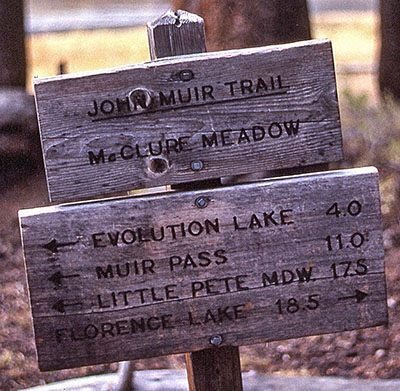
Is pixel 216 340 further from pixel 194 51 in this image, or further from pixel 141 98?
pixel 194 51

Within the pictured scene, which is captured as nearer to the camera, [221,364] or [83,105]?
[83,105]

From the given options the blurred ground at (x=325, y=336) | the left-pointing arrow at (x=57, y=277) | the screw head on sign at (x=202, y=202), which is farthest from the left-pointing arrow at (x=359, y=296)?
the blurred ground at (x=325, y=336)

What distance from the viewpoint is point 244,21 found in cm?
446

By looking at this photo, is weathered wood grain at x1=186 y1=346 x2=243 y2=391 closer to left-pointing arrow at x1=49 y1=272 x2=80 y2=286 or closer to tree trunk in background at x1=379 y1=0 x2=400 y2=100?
left-pointing arrow at x1=49 y1=272 x2=80 y2=286

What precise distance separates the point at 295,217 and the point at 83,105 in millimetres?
664

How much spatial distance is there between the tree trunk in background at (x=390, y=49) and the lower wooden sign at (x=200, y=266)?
566 centimetres

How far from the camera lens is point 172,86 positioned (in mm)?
2117

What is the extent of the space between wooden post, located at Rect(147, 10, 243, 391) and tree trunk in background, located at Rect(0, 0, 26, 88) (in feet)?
17.8

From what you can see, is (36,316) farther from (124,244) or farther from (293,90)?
(293,90)

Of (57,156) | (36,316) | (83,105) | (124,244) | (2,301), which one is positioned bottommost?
(2,301)

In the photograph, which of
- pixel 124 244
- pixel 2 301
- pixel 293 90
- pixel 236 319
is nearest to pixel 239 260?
pixel 236 319

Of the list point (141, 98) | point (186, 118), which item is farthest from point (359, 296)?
point (141, 98)

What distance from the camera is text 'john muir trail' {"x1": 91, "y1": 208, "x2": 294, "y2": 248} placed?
84.0 inches

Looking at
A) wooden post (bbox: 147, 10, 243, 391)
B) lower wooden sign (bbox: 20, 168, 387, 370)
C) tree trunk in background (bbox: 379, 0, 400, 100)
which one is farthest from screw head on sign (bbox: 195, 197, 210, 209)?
tree trunk in background (bbox: 379, 0, 400, 100)
